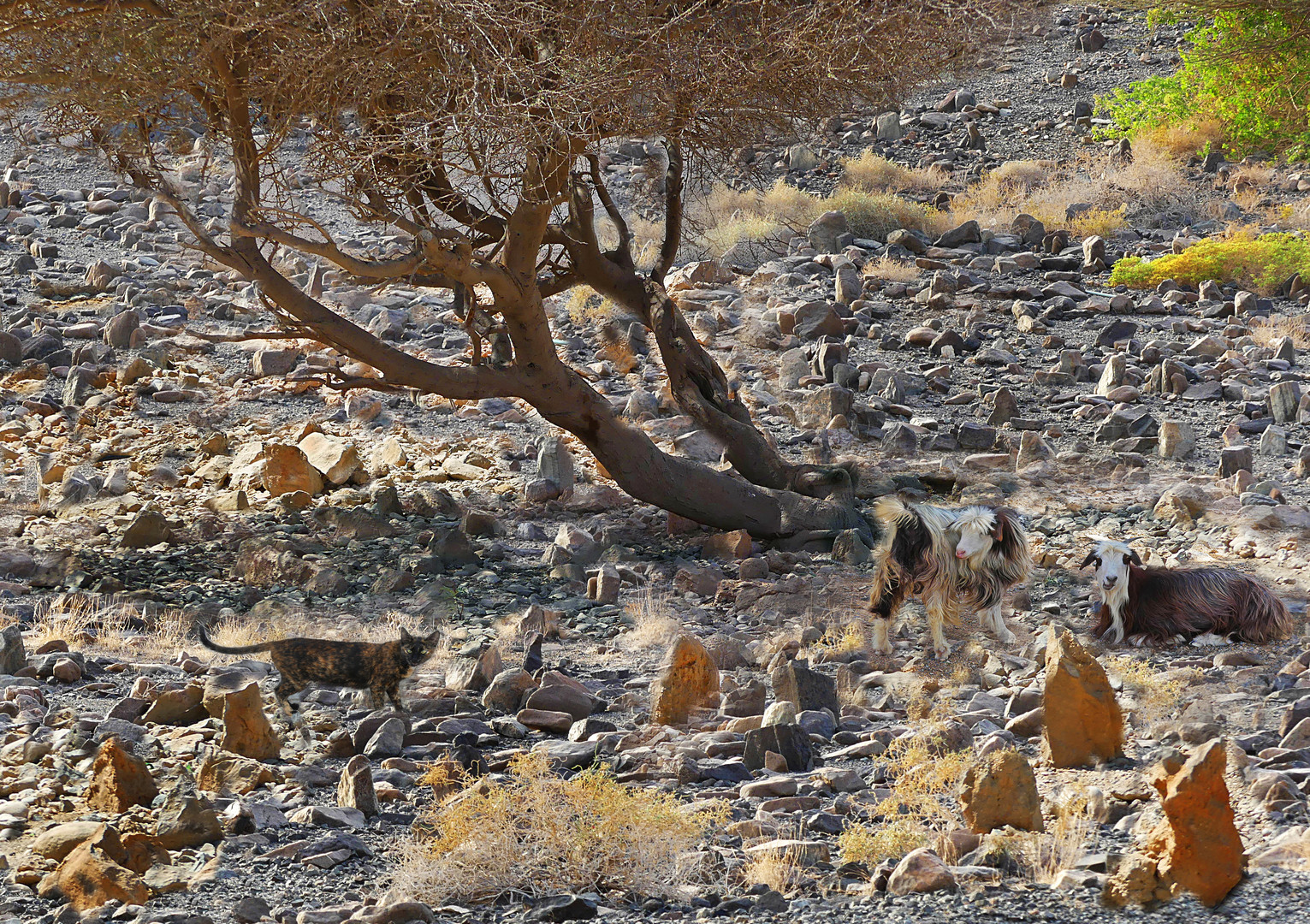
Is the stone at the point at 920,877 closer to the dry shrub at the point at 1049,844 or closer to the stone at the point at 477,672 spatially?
the dry shrub at the point at 1049,844

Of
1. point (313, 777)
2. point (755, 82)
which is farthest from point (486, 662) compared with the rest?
point (755, 82)

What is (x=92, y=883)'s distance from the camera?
12.6ft

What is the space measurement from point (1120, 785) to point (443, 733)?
263 centimetres

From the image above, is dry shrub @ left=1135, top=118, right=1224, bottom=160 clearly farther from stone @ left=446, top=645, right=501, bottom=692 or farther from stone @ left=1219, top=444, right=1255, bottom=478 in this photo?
stone @ left=446, top=645, right=501, bottom=692

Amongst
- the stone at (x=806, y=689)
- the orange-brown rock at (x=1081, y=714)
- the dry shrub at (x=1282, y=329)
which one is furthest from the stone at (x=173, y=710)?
the dry shrub at (x=1282, y=329)

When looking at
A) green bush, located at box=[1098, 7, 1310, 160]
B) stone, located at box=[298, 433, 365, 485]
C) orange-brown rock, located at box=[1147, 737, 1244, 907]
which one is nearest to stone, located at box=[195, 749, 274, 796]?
orange-brown rock, located at box=[1147, 737, 1244, 907]

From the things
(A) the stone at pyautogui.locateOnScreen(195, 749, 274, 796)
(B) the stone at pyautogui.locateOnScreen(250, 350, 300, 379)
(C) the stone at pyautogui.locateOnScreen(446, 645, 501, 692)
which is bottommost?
(A) the stone at pyautogui.locateOnScreen(195, 749, 274, 796)

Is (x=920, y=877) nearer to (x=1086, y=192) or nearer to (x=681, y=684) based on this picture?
(x=681, y=684)

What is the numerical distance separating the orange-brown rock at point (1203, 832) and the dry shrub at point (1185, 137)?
54.4 ft

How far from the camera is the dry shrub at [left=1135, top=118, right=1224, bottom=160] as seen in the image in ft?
60.6

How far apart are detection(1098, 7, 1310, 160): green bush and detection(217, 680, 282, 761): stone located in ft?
42.7

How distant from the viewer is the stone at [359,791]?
463 cm

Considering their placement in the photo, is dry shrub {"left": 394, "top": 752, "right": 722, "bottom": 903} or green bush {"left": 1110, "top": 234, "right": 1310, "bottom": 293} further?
green bush {"left": 1110, "top": 234, "right": 1310, "bottom": 293}

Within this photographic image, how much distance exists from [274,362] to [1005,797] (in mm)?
9544
